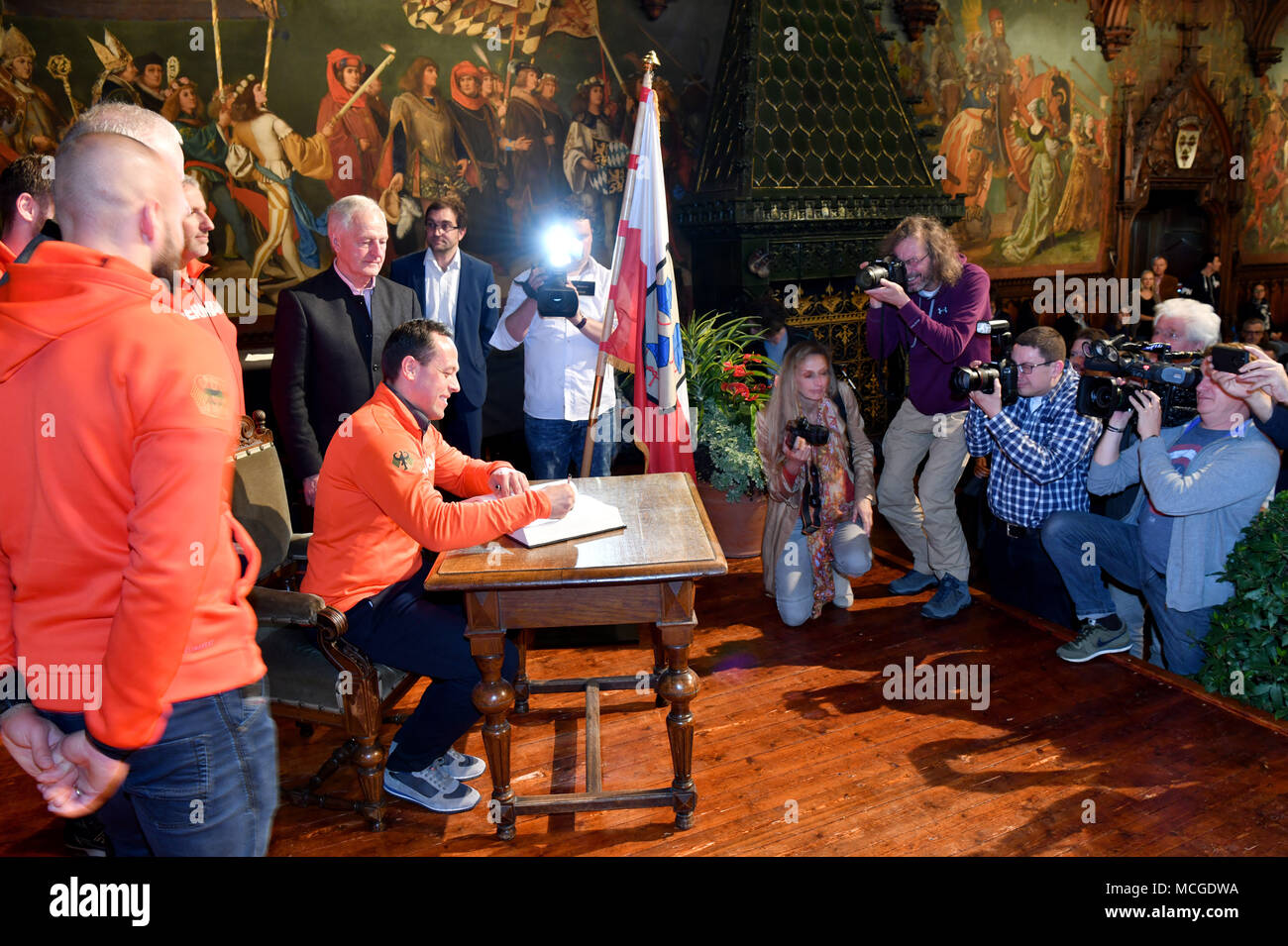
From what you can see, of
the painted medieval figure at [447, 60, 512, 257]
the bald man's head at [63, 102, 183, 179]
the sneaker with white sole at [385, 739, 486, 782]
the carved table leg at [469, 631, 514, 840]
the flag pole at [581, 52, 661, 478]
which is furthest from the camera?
the painted medieval figure at [447, 60, 512, 257]

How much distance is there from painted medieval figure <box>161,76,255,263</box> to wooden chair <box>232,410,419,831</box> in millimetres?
4087

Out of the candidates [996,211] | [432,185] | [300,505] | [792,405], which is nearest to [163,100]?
[432,185]

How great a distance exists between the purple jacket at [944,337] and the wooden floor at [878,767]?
1218 millimetres

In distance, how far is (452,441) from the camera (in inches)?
177

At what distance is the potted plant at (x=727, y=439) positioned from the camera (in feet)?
17.2

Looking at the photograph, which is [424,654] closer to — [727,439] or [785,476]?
[785,476]

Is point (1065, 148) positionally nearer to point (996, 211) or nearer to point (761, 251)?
point (996, 211)

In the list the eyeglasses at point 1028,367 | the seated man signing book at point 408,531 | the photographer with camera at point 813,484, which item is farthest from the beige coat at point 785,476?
the seated man signing book at point 408,531

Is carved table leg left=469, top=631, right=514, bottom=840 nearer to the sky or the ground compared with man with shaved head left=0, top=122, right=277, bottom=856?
nearer to the ground

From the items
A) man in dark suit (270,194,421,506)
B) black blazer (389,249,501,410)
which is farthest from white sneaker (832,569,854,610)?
man in dark suit (270,194,421,506)

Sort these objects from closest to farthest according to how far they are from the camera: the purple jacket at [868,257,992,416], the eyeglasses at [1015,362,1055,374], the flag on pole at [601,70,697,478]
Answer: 1. the eyeglasses at [1015,362,1055,374]
2. the purple jacket at [868,257,992,416]
3. the flag on pole at [601,70,697,478]

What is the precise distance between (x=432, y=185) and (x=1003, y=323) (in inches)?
188

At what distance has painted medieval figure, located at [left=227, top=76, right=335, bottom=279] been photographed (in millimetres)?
6523

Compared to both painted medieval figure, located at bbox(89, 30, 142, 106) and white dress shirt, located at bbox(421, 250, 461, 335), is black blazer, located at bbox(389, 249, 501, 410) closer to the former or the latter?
white dress shirt, located at bbox(421, 250, 461, 335)
